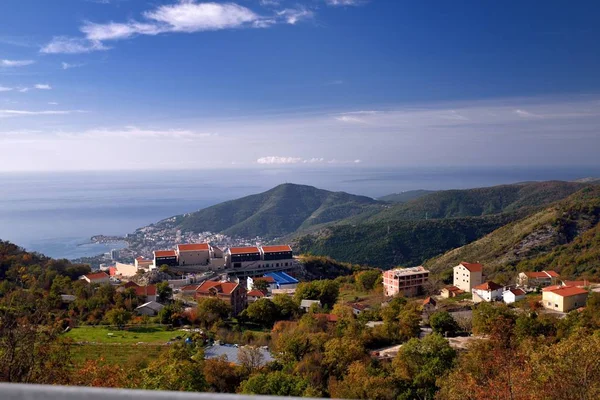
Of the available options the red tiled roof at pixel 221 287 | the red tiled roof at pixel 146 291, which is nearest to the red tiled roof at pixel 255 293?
the red tiled roof at pixel 221 287

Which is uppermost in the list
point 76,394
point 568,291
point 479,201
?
point 76,394

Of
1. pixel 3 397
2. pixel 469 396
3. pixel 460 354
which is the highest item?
pixel 3 397

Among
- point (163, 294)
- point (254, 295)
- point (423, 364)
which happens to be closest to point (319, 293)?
point (254, 295)

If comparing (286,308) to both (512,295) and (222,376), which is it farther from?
(512,295)

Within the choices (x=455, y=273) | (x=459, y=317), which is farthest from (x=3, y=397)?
(x=455, y=273)

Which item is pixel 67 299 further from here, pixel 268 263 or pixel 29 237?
pixel 29 237

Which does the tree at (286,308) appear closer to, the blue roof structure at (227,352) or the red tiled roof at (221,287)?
the red tiled roof at (221,287)
